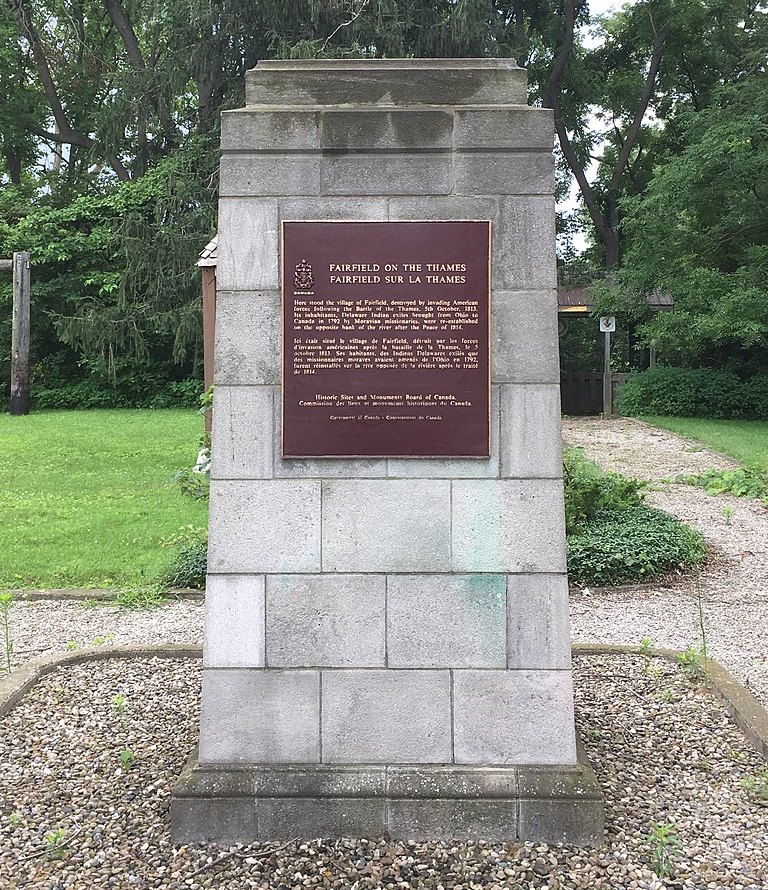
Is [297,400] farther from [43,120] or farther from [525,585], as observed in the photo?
[43,120]

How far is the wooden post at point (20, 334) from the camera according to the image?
21781 mm

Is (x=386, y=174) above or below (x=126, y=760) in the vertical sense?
above

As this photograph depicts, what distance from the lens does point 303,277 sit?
3.66 m

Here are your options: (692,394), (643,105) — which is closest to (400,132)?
(692,394)

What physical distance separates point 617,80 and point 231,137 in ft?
95.6

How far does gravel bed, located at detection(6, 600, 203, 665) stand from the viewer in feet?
20.9

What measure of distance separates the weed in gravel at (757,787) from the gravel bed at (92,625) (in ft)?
12.4

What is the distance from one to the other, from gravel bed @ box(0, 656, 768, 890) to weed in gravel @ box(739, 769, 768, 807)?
33 millimetres

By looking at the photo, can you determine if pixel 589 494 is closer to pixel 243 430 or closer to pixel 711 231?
pixel 243 430

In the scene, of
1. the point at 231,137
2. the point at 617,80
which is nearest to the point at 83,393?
the point at 617,80

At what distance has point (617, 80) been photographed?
29.3 metres

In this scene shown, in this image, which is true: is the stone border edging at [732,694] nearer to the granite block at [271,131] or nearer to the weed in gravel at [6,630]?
the granite block at [271,131]

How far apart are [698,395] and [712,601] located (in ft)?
54.8

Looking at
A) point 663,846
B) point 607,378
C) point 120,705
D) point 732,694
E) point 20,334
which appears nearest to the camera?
point 663,846
